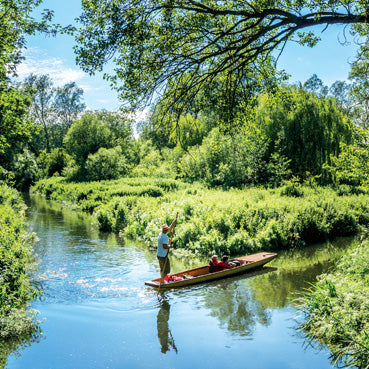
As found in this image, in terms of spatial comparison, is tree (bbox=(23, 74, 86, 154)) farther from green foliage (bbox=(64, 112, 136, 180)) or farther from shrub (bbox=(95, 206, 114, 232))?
shrub (bbox=(95, 206, 114, 232))

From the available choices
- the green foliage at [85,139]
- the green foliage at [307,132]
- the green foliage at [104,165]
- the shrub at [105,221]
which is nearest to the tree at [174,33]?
the shrub at [105,221]

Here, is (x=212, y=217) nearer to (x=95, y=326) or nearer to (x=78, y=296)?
(x=78, y=296)

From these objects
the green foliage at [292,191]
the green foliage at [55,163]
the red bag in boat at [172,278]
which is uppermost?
the green foliage at [55,163]

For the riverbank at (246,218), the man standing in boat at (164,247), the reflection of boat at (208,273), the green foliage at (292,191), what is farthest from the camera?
the green foliage at (292,191)

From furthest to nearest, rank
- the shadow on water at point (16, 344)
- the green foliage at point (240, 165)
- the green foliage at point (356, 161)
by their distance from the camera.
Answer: the green foliage at point (240, 165) < the green foliage at point (356, 161) < the shadow on water at point (16, 344)

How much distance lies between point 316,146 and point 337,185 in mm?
3195

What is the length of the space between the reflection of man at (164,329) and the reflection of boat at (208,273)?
86 centimetres

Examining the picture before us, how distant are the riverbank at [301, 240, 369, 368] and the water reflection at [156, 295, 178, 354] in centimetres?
301

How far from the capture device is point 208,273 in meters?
12.7

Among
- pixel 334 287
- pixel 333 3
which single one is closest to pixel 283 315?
pixel 334 287

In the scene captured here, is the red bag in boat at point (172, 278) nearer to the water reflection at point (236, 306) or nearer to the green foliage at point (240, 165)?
the water reflection at point (236, 306)

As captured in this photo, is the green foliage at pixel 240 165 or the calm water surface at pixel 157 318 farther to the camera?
the green foliage at pixel 240 165

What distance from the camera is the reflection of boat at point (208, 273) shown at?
11492mm

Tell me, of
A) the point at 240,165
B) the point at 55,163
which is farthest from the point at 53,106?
the point at 240,165
